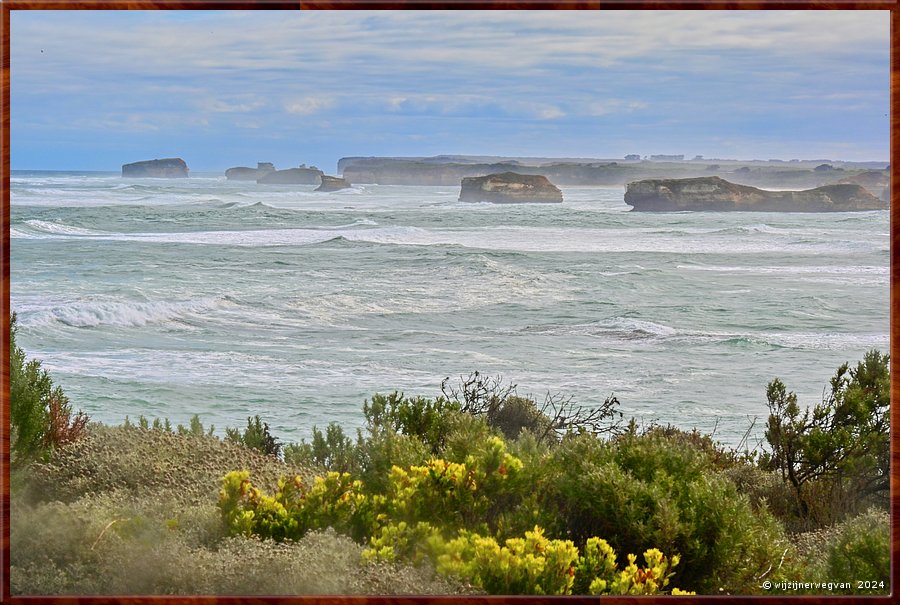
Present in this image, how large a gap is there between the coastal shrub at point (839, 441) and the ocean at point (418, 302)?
0.21m

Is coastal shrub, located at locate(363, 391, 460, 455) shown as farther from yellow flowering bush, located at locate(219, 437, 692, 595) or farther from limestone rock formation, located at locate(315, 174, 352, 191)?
limestone rock formation, located at locate(315, 174, 352, 191)

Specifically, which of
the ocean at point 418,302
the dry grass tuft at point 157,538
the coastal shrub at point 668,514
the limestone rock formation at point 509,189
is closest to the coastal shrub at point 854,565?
the coastal shrub at point 668,514

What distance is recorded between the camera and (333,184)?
3.92m

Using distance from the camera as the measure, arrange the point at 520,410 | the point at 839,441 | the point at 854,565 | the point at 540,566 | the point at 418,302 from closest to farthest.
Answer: the point at 540,566
the point at 854,565
the point at 839,441
the point at 520,410
the point at 418,302

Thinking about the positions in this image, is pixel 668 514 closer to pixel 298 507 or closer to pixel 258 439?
pixel 298 507

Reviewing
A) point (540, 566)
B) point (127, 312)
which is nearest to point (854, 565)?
point (540, 566)

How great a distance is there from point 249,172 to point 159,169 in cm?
41

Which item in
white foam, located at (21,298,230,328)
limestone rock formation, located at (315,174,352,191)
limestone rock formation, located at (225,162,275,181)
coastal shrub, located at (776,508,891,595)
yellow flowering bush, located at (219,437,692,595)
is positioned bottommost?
coastal shrub, located at (776,508,891,595)

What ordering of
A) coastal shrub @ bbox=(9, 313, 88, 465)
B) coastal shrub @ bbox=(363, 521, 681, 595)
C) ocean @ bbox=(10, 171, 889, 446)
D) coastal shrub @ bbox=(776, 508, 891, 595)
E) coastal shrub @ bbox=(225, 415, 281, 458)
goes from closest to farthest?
1. coastal shrub @ bbox=(363, 521, 681, 595)
2. coastal shrub @ bbox=(776, 508, 891, 595)
3. coastal shrub @ bbox=(9, 313, 88, 465)
4. coastal shrub @ bbox=(225, 415, 281, 458)
5. ocean @ bbox=(10, 171, 889, 446)

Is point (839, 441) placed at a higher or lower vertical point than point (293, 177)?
lower

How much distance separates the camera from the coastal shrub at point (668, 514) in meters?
2.74

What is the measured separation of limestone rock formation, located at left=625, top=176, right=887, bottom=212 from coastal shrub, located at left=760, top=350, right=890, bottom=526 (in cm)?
73

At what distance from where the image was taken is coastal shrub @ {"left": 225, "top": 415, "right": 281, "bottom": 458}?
3.63m

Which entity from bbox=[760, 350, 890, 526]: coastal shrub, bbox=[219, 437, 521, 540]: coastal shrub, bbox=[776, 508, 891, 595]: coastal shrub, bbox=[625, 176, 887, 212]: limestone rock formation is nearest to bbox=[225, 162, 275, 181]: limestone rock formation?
bbox=[219, 437, 521, 540]: coastal shrub
